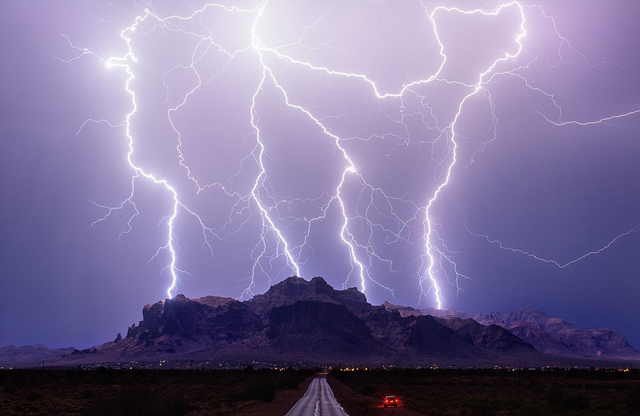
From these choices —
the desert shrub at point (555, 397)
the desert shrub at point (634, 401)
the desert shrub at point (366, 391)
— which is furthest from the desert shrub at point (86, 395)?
the desert shrub at point (634, 401)

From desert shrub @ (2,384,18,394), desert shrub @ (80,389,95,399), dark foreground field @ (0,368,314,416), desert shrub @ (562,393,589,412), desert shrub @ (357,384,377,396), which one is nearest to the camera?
dark foreground field @ (0,368,314,416)

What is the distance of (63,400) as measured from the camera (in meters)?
35.9

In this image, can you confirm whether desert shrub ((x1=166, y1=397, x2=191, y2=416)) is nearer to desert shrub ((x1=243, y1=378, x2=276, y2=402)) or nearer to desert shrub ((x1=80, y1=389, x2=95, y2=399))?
desert shrub ((x1=80, y1=389, x2=95, y2=399))

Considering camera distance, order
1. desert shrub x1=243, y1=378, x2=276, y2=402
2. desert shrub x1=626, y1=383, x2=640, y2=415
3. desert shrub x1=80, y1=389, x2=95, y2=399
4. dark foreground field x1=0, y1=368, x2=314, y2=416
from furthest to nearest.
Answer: desert shrub x1=243, y1=378, x2=276, y2=402
desert shrub x1=80, y1=389, x2=95, y2=399
desert shrub x1=626, y1=383, x2=640, y2=415
dark foreground field x1=0, y1=368, x2=314, y2=416

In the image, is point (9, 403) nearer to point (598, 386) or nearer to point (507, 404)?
point (507, 404)

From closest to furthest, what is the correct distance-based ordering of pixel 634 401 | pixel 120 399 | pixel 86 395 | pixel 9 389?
pixel 120 399 → pixel 634 401 → pixel 86 395 → pixel 9 389

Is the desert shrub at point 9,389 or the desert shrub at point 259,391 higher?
the desert shrub at point 9,389

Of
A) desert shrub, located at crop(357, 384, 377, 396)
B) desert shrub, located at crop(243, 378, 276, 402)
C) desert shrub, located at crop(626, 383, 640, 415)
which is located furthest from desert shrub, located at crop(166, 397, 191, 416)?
desert shrub, located at crop(626, 383, 640, 415)

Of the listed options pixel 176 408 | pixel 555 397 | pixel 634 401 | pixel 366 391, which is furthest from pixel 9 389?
pixel 634 401

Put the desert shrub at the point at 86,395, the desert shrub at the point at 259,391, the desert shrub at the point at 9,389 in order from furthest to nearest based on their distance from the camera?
the desert shrub at the point at 259,391 < the desert shrub at the point at 9,389 < the desert shrub at the point at 86,395

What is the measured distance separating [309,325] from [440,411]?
167 meters

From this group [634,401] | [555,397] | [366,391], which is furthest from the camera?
[366,391]

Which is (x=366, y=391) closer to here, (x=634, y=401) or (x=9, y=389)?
(x=634, y=401)

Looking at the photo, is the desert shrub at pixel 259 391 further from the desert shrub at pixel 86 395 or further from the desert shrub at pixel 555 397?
the desert shrub at pixel 555 397
